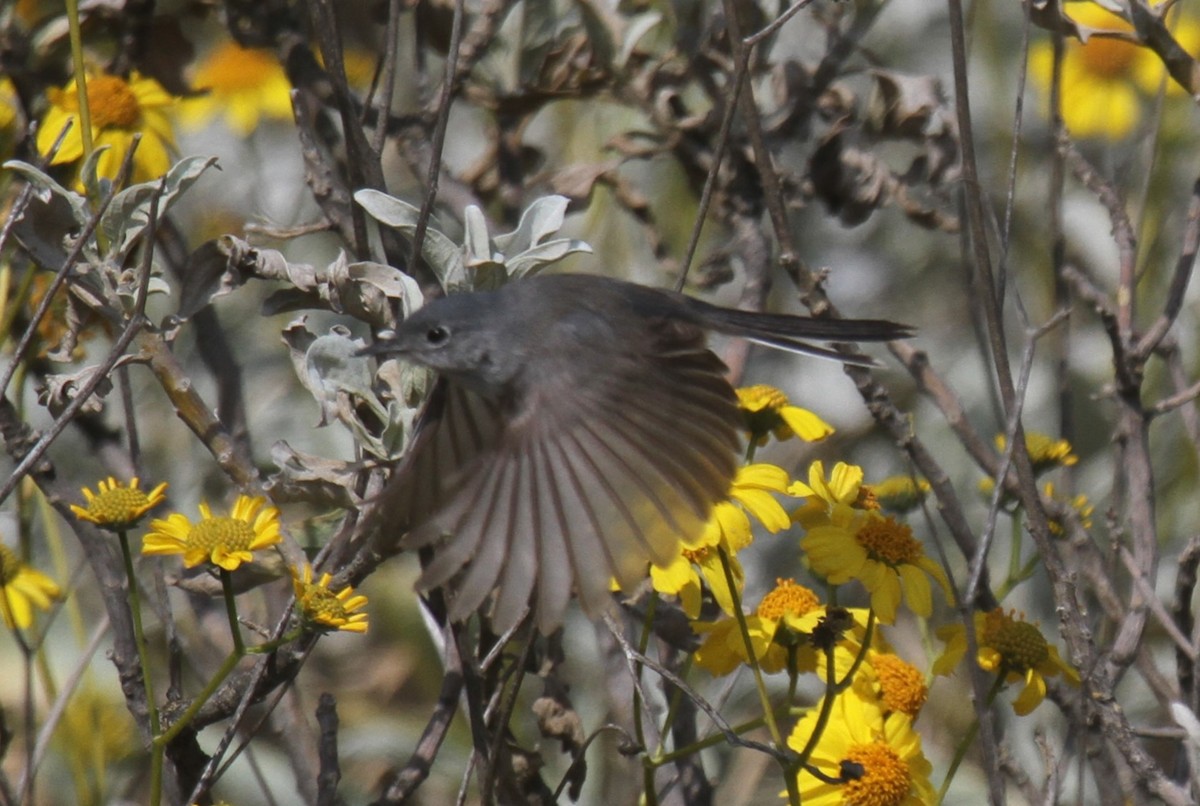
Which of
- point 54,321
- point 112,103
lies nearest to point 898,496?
point 54,321

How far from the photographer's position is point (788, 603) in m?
1.55

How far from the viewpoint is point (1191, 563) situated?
161 cm

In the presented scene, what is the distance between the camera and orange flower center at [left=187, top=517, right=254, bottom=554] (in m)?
1.37

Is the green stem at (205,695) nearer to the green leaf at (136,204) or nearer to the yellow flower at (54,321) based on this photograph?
the green leaf at (136,204)

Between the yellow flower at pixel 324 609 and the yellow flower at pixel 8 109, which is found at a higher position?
the yellow flower at pixel 8 109

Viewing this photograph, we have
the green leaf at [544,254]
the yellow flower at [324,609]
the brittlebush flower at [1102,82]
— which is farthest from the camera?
the brittlebush flower at [1102,82]

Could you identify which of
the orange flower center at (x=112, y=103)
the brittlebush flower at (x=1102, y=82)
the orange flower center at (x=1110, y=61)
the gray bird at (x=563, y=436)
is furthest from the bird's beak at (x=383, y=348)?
the orange flower center at (x=1110, y=61)

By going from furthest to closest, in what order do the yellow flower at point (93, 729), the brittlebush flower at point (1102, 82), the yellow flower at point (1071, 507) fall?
the brittlebush flower at point (1102, 82) < the yellow flower at point (93, 729) < the yellow flower at point (1071, 507)

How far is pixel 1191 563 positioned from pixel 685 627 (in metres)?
0.57

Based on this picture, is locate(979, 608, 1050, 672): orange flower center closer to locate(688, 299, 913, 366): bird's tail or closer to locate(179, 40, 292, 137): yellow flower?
locate(688, 299, 913, 366): bird's tail

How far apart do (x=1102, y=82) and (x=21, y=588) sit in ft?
10.7

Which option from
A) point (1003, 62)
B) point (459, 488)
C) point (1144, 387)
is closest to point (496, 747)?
point (459, 488)

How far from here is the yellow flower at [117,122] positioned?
7.06ft

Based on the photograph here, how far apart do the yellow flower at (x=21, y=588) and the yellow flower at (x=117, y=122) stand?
0.54 m
